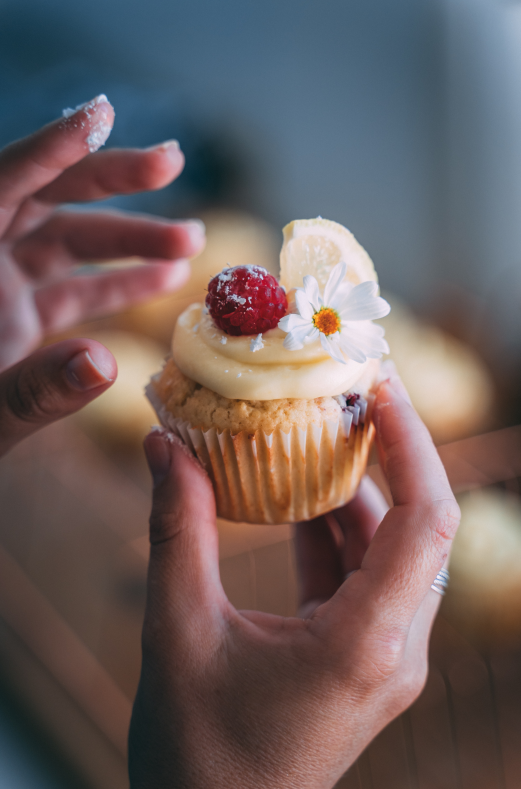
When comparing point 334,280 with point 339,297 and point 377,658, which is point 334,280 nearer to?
point 339,297

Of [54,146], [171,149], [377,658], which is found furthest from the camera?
[171,149]

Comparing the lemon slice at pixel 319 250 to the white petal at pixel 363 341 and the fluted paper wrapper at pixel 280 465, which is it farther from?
the fluted paper wrapper at pixel 280 465

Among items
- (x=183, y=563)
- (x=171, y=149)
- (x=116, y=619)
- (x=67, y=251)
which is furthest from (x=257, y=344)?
(x=116, y=619)

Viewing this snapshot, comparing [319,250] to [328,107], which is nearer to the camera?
[319,250]

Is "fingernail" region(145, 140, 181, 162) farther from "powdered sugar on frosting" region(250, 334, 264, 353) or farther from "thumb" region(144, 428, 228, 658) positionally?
"thumb" region(144, 428, 228, 658)

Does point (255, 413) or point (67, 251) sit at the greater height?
point (67, 251)

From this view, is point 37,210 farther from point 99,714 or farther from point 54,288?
point 99,714

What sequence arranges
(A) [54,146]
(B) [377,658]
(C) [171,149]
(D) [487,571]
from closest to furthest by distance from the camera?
(B) [377,658]
(A) [54,146]
(C) [171,149]
(D) [487,571]

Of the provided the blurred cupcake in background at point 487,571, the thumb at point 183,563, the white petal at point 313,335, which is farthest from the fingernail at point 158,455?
the blurred cupcake in background at point 487,571
